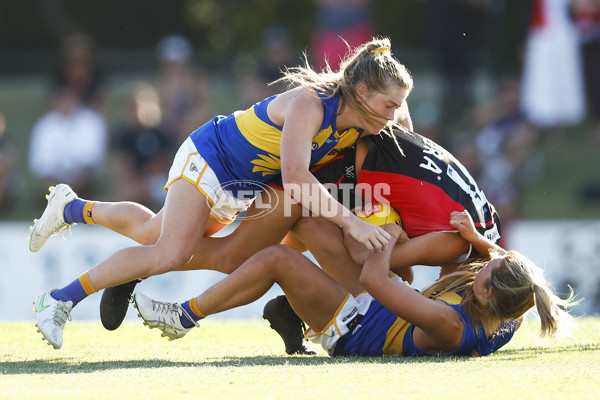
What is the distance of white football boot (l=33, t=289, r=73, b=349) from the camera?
4.08 meters

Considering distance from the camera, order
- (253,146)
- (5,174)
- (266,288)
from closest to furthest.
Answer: (266,288)
(253,146)
(5,174)

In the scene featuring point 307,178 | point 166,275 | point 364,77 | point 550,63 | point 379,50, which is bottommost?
point 166,275

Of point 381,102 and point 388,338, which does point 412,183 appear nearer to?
point 381,102

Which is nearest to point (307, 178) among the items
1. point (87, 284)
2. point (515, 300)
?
point (515, 300)

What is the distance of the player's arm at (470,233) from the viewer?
4.23 metres

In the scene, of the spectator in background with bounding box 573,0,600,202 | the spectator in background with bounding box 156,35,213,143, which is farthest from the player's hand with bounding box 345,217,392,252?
the spectator in background with bounding box 573,0,600,202

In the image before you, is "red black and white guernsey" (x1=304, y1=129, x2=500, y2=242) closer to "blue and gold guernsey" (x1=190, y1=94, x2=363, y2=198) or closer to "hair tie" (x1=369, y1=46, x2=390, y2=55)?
"blue and gold guernsey" (x1=190, y1=94, x2=363, y2=198)

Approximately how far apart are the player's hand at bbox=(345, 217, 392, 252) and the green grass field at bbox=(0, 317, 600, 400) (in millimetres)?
500

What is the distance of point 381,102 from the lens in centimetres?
425

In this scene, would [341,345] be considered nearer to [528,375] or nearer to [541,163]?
[528,375]

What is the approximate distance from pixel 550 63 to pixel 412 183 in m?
7.47

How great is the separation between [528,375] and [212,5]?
14.3 meters

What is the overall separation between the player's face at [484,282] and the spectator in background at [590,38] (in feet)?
26.2

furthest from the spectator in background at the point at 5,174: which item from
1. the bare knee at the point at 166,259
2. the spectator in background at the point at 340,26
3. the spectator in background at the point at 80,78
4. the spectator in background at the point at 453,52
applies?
the bare knee at the point at 166,259
